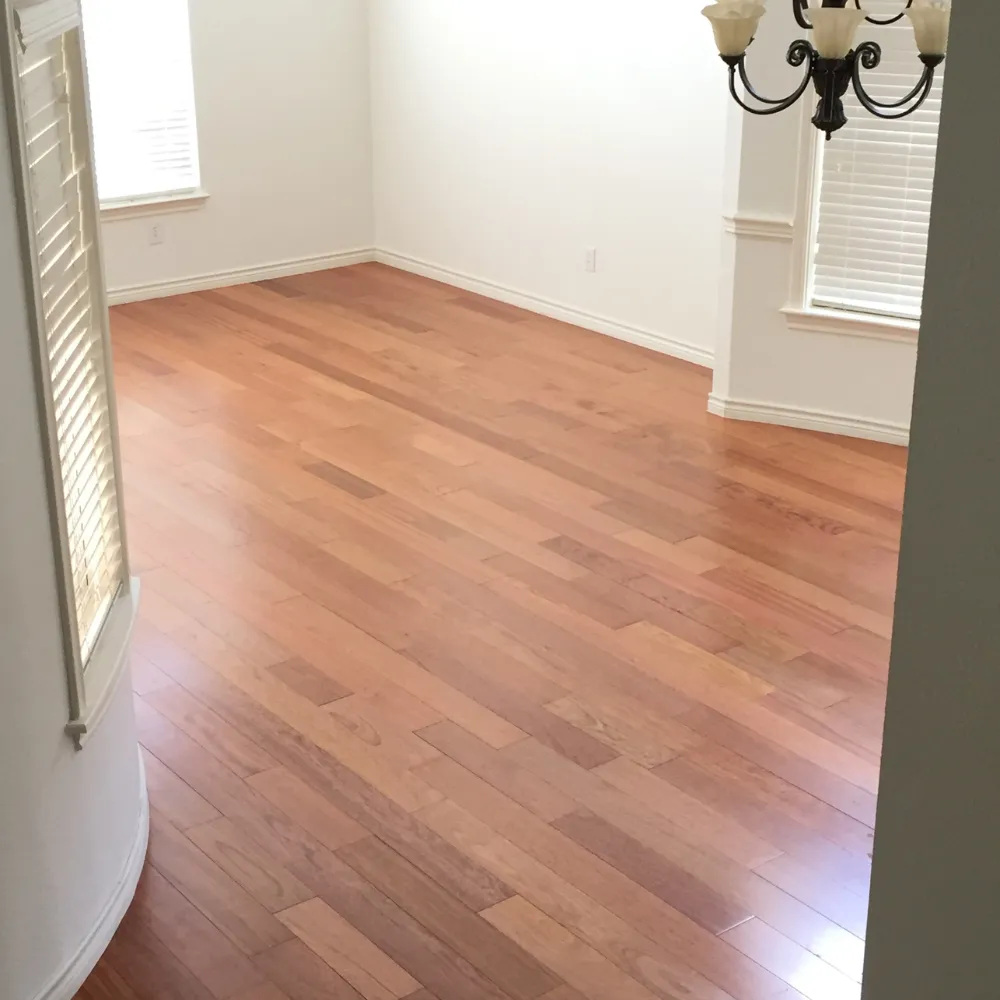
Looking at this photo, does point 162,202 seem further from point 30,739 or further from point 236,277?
point 30,739

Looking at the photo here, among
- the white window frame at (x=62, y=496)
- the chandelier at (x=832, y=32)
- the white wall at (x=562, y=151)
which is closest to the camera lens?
the white window frame at (x=62, y=496)

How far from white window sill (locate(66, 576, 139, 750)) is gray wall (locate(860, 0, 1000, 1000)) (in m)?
1.58

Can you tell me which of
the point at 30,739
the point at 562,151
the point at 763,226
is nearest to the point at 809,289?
the point at 763,226

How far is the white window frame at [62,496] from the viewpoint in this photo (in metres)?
2.10

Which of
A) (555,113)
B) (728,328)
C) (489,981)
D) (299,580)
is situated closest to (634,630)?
(299,580)

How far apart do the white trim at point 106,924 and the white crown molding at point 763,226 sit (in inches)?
123

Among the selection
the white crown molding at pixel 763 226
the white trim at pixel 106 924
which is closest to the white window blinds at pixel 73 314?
the white trim at pixel 106 924

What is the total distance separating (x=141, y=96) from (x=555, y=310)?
2278mm

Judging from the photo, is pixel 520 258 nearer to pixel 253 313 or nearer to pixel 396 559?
pixel 253 313

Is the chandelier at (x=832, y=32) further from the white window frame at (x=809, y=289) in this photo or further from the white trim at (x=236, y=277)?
the white trim at (x=236, y=277)

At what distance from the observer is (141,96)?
687 centimetres

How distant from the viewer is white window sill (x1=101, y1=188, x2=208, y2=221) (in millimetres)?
6910

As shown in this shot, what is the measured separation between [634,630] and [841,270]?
6.59 ft

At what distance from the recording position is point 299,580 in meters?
4.14
